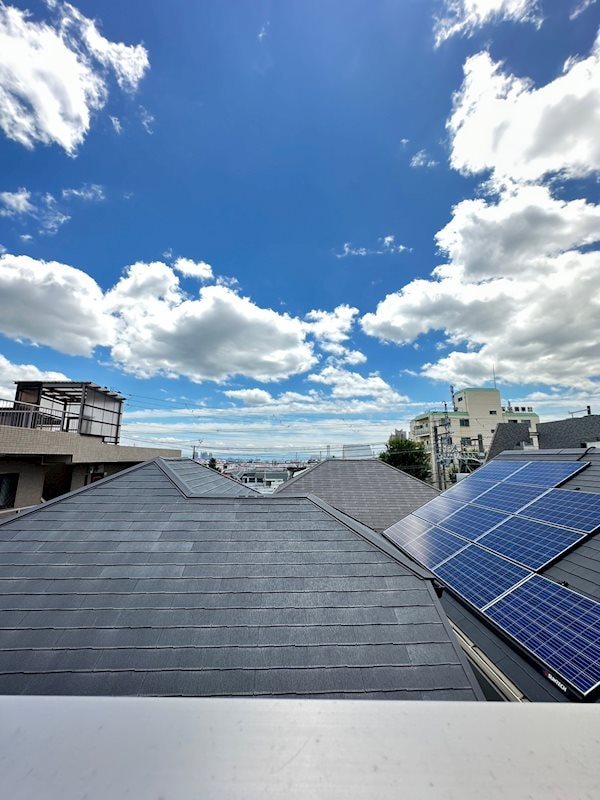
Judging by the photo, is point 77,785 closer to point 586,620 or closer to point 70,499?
point 586,620

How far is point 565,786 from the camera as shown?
2.22ft

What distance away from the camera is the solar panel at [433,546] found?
244 inches

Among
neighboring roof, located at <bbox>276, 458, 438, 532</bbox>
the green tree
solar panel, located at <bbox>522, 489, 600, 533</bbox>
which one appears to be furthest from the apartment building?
solar panel, located at <bbox>522, 489, 600, 533</bbox>

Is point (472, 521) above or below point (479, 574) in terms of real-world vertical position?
above

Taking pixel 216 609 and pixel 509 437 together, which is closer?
pixel 216 609

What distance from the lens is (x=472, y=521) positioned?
709 cm

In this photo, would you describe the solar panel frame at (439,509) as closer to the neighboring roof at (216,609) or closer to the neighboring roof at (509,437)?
the neighboring roof at (216,609)

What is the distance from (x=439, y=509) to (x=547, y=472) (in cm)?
267

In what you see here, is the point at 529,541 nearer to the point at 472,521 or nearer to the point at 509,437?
the point at 472,521

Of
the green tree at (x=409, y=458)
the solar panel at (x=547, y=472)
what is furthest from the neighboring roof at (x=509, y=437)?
the solar panel at (x=547, y=472)

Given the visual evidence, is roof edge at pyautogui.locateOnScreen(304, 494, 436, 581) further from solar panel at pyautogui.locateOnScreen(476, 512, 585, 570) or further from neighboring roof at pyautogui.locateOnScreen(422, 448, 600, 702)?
solar panel at pyautogui.locateOnScreen(476, 512, 585, 570)

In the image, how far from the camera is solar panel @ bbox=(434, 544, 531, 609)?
15.5 feet

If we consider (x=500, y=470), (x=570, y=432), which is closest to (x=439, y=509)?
(x=500, y=470)

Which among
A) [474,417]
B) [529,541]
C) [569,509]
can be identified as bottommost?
[529,541]
